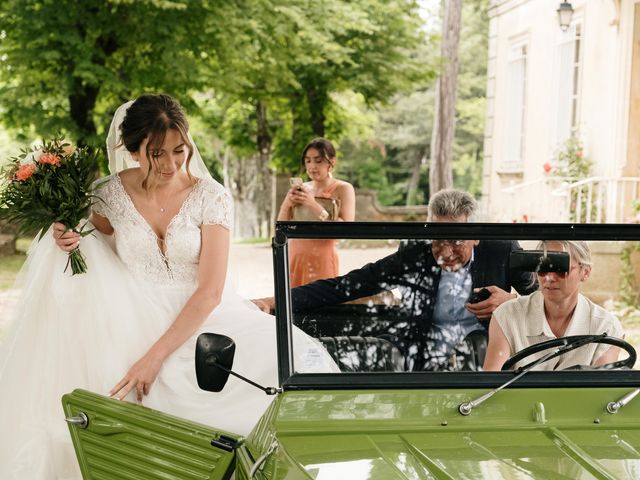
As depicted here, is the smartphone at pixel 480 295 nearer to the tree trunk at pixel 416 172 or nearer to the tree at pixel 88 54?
the tree at pixel 88 54

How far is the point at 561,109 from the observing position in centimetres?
1628

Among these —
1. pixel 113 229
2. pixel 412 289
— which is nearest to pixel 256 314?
pixel 113 229

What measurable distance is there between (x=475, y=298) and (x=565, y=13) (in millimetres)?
13097

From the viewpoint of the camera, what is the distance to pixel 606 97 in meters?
13.7

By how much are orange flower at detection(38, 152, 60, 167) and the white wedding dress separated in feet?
0.82

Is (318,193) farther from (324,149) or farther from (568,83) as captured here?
(568,83)

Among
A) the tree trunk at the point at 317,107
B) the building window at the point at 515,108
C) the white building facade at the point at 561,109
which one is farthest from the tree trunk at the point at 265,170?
the building window at the point at 515,108

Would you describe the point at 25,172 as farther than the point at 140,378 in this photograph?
Yes

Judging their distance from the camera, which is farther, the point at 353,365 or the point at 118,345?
the point at 118,345


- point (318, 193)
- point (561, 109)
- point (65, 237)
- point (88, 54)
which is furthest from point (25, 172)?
point (561, 109)

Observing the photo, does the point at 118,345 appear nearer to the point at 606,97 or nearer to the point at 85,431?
the point at 85,431

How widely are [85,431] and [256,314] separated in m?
1.05

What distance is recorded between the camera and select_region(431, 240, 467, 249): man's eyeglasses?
2621mm

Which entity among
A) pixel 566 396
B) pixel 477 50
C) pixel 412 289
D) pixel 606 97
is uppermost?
pixel 477 50
